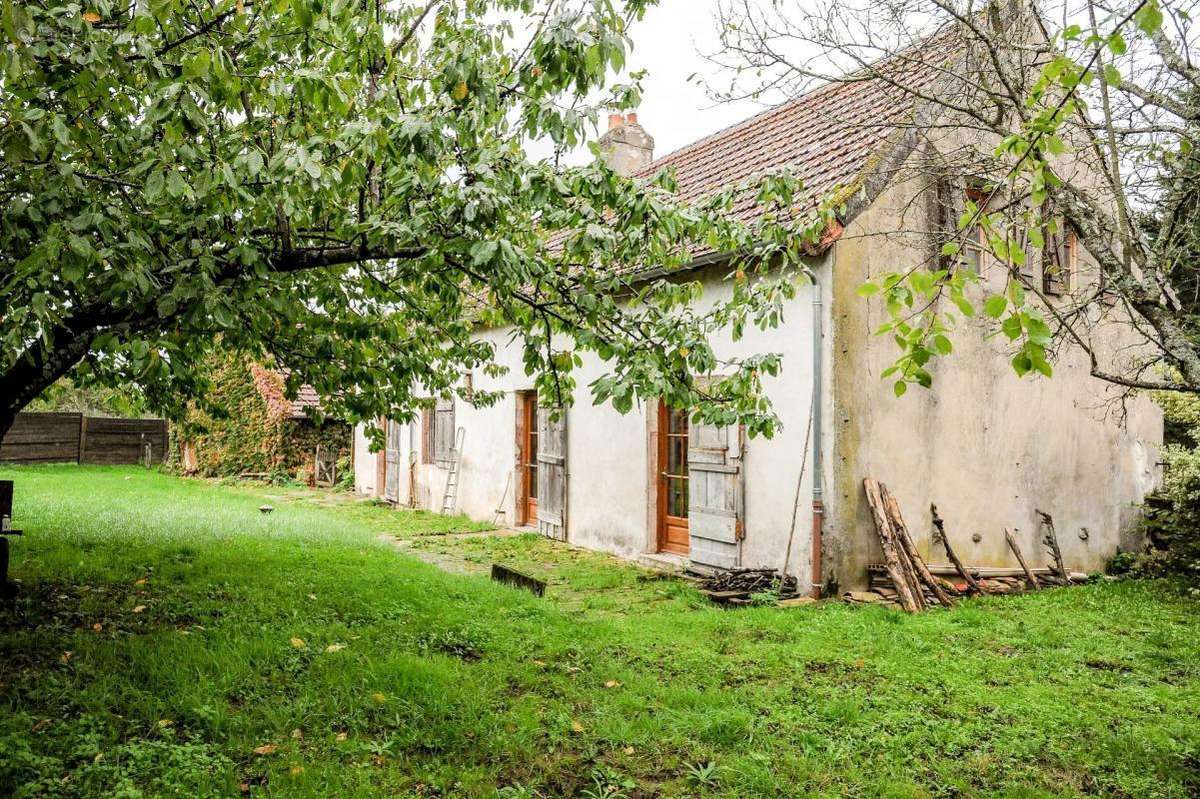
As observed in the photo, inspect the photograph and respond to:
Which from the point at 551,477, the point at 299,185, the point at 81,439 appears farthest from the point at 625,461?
the point at 81,439

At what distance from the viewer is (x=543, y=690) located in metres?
4.79

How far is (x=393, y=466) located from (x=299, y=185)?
44.3ft

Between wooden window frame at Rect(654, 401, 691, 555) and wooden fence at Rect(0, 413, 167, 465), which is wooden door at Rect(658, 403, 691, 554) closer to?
wooden window frame at Rect(654, 401, 691, 555)

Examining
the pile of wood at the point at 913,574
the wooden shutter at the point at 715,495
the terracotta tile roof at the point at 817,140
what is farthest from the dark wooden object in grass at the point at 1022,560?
the terracotta tile roof at the point at 817,140

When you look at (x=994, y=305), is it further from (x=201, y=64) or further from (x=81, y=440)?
(x=81, y=440)

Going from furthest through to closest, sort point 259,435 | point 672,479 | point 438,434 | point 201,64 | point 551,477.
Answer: point 259,435, point 438,434, point 551,477, point 672,479, point 201,64

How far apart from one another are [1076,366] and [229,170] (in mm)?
9925

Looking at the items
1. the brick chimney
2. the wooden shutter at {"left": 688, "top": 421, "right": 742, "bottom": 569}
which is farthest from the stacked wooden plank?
the wooden shutter at {"left": 688, "top": 421, "right": 742, "bottom": 569}

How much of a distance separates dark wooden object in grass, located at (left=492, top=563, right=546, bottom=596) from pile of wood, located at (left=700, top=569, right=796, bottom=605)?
164 cm

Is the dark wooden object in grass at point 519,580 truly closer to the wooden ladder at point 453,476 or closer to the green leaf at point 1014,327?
the green leaf at point 1014,327

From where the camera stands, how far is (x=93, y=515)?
1068cm

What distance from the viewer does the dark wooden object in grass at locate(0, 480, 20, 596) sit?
5.70 metres

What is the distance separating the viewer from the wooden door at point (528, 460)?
12391mm

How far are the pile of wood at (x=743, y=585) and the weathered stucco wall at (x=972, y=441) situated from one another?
0.55 metres
